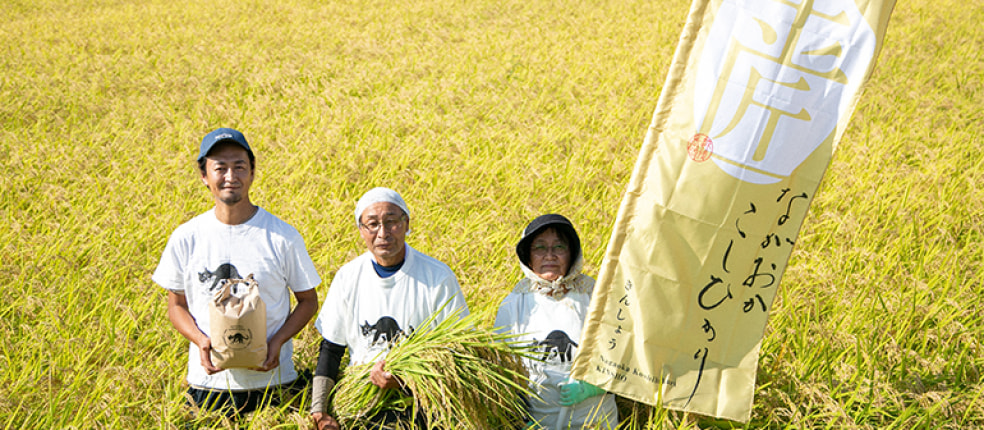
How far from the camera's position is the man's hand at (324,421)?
2283mm

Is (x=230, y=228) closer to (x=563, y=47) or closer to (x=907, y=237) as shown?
(x=907, y=237)

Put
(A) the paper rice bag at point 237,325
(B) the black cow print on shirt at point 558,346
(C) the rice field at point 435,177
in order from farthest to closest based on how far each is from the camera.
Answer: (C) the rice field at point 435,177 < (B) the black cow print on shirt at point 558,346 < (A) the paper rice bag at point 237,325

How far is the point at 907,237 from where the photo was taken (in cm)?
379

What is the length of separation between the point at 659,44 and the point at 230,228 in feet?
25.1

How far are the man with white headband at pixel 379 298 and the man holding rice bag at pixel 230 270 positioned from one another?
16 centimetres

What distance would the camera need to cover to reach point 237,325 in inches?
88.4

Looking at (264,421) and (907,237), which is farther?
(907,237)

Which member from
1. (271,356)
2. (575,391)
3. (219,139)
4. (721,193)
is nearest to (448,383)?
(575,391)

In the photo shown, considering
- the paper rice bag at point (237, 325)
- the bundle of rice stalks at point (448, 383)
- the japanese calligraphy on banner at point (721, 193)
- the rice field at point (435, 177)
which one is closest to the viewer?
the japanese calligraphy on banner at point (721, 193)

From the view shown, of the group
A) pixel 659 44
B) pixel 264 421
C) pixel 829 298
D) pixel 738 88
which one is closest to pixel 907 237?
pixel 829 298

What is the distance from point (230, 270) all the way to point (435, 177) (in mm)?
2720

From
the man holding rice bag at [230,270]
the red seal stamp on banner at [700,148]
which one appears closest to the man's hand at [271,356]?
the man holding rice bag at [230,270]

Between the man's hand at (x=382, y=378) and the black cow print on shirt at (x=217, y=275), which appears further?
the black cow print on shirt at (x=217, y=275)

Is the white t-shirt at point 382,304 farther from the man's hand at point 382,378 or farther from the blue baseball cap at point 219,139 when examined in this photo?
the blue baseball cap at point 219,139
